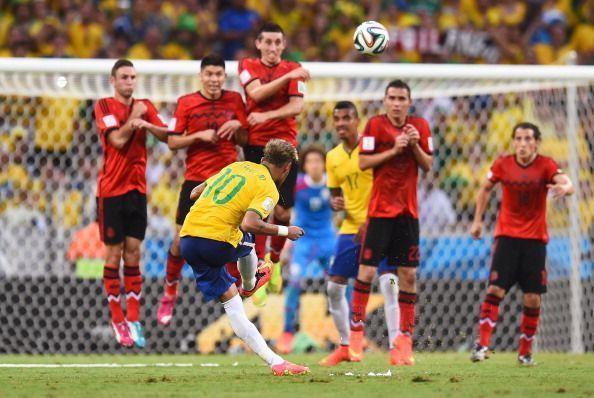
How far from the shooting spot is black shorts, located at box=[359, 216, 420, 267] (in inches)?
421

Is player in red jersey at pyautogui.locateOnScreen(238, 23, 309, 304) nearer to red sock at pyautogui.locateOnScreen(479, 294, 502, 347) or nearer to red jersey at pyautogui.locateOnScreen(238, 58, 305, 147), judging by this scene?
red jersey at pyautogui.locateOnScreen(238, 58, 305, 147)

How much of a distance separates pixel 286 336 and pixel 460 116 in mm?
3867

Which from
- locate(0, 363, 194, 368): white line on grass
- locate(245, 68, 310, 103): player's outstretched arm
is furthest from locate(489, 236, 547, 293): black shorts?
locate(0, 363, 194, 368): white line on grass

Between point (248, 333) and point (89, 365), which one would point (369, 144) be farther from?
point (89, 365)

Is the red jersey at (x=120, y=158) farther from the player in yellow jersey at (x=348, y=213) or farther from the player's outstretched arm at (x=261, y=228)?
the player's outstretched arm at (x=261, y=228)

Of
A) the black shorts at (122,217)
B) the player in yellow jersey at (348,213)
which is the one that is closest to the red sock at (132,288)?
the black shorts at (122,217)

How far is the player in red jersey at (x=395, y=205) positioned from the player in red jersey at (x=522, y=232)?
842 millimetres

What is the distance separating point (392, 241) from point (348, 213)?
3.66 feet

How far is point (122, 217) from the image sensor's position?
1109 centimetres

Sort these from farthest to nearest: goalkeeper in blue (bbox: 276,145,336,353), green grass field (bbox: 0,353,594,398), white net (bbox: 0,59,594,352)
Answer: goalkeeper in blue (bbox: 276,145,336,353) → white net (bbox: 0,59,594,352) → green grass field (bbox: 0,353,594,398)

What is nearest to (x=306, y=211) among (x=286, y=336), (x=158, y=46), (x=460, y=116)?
(x=286, y=336)

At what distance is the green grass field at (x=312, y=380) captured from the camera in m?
7.40

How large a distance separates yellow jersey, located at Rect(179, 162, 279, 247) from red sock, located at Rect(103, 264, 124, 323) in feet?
8.45

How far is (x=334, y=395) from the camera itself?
23.7 feet
